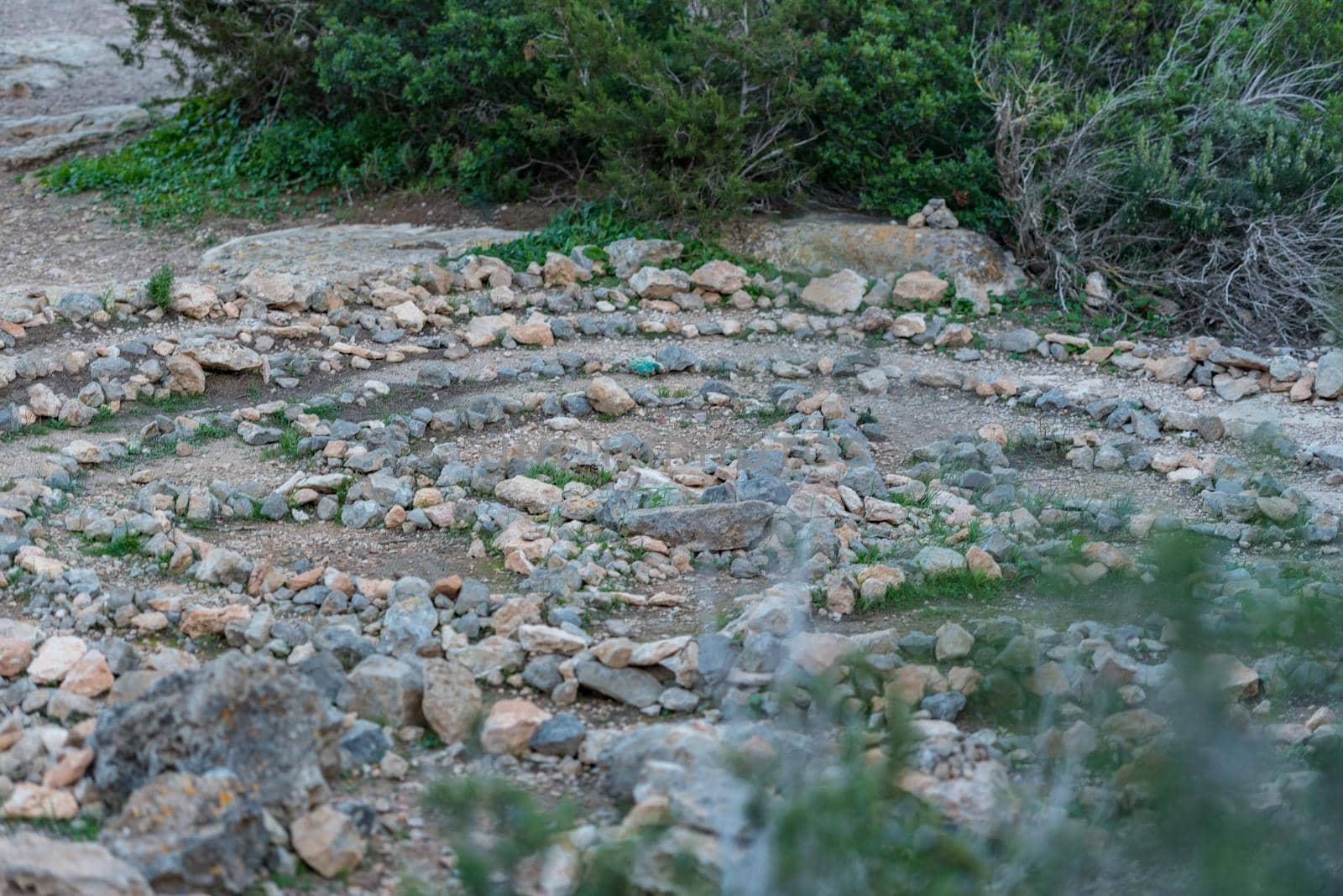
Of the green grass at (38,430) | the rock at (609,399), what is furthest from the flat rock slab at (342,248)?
the rock at (609,399)

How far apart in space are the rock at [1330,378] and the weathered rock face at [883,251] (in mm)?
1986

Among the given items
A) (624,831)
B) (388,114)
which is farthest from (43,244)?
(624,831)

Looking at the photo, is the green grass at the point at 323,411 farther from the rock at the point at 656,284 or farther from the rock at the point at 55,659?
the rock at the point at 55,659

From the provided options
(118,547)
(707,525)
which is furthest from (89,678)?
(707,525)

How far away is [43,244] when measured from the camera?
9.70m

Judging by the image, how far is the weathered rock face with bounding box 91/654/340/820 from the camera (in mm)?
2943

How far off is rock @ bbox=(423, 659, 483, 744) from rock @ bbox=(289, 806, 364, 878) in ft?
2.04

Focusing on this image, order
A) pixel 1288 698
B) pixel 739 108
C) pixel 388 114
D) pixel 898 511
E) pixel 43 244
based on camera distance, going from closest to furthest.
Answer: pixel 1288 698 → pixel 898 511 → pixel 739 108 → pixel 43 244 → pixel 388 114

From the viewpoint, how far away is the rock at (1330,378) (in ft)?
23.1

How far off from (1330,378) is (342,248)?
19.9 ft

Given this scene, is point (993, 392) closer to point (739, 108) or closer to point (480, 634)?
point (739, 108)

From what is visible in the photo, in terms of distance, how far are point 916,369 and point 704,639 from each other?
380 centimetres

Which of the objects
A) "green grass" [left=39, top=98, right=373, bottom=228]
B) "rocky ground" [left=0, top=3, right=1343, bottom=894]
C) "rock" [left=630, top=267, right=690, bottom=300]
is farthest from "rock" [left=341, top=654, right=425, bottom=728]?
"green grass" [left=39, top=98, right=373, bottom=228]

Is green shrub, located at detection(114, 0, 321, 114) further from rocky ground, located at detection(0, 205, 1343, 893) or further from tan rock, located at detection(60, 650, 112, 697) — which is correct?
tan rock, located at detection(60, 650, 112, 697)
